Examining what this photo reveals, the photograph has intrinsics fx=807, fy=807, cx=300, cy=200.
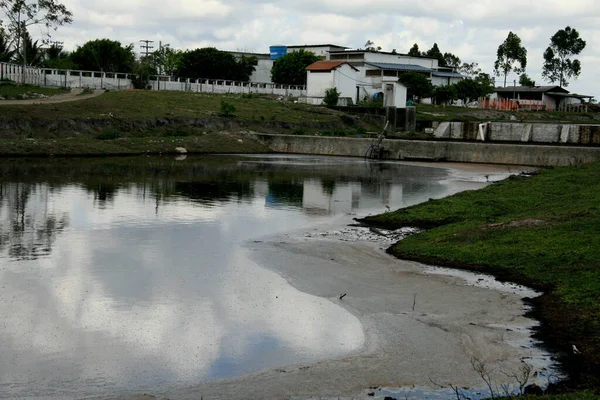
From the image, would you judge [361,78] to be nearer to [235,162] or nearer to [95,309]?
[235,162]

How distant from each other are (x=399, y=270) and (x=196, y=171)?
26967 millimetres

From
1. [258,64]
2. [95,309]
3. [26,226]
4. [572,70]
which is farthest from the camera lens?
[572,70]

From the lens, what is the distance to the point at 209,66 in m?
117

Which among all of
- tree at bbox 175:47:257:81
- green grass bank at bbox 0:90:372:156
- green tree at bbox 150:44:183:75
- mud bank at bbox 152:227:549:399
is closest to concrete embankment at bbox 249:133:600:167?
green grass bank at bbox 0:90:372:156

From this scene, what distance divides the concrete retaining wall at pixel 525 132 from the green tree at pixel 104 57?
54.2 metres

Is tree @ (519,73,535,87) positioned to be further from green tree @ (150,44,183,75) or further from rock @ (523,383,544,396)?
rock @ (523,383,544,396)

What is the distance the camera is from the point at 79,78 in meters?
82.0

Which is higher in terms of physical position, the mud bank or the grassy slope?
the grassy slope

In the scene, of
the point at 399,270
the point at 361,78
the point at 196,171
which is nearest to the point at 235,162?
the point at 196,171

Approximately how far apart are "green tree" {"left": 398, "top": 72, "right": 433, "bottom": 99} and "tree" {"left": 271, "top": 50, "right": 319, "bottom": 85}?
18179 millimetres

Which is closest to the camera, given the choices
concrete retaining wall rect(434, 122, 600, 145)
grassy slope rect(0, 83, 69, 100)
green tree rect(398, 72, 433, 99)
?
concrete retaining wall rect(434, 122, 600, 145)

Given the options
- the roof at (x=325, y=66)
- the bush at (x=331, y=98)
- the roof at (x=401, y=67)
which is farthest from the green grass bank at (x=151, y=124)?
the roof at (x=401, y=67)

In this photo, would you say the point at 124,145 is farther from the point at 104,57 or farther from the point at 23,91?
the point at 104,57

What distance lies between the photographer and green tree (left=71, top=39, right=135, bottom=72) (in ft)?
354
